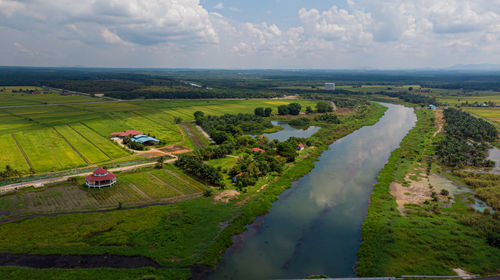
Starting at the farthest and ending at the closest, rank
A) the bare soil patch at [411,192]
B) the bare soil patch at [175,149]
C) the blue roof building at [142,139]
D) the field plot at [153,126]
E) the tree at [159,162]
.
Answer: the field plot at [153,126], the blue roof building at [142,139], the bare soil patch at [175,149], the tree at [159,162], the bare soil patch at [411,192]

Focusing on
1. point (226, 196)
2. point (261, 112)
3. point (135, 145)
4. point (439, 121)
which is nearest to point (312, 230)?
point (226, 196)

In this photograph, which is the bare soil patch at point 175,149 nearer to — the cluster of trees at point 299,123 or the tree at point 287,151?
the tree at point 287,151

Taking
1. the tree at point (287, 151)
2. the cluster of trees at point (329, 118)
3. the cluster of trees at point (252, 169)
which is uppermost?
the cluster of trees at point (329, 118)

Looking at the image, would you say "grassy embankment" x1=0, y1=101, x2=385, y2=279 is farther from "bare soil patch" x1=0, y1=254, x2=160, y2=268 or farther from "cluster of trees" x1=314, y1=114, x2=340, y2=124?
"cluster of trees" x1=314, y1=114, x2=340, y2=124

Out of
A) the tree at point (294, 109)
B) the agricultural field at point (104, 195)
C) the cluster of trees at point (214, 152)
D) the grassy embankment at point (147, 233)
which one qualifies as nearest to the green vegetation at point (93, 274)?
the grassy embankment at point (147, 233)

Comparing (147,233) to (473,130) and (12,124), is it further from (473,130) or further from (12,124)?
(473,130)

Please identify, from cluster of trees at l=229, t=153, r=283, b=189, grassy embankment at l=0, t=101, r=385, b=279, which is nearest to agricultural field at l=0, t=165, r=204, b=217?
grassy embankment at l=0, t=101, r=385, b=279

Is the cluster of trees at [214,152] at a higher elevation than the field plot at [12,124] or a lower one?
lower

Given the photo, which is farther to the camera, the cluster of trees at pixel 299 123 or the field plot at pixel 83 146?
the cluster of trees at pixel 299 123
